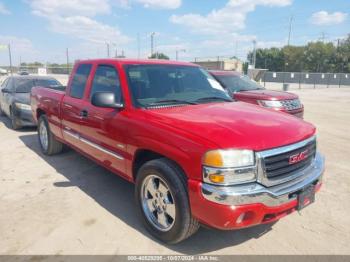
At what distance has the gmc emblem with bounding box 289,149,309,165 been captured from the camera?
3018 mm

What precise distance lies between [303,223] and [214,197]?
1674 millimetres

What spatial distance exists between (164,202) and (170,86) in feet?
5.16

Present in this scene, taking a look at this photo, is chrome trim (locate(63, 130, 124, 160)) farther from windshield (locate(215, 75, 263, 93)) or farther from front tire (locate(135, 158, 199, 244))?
windshield (locate(215, 75, 263, 93))

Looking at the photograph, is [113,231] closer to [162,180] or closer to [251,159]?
[162,180]

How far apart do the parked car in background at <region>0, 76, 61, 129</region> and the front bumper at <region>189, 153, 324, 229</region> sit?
23.8ft

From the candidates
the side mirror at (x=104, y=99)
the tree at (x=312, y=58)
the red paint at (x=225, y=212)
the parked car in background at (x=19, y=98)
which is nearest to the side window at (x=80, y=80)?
the side mirror at (x=104, y=99)

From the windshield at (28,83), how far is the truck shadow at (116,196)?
2795 mm

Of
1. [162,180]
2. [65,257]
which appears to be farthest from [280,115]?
[65,257]

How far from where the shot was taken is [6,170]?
18.3 ft

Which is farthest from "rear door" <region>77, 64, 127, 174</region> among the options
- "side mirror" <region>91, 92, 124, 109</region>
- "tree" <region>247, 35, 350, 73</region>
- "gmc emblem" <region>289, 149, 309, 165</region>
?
"tree" <region>247, 35, 350, 73</region>

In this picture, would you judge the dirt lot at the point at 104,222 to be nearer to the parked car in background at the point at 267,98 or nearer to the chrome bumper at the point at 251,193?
the chrome bumper at the point at 251,193

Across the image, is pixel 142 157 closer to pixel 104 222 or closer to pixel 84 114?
pixel 104 222

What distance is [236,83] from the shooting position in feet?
30.5

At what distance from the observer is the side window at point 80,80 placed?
4828mm
